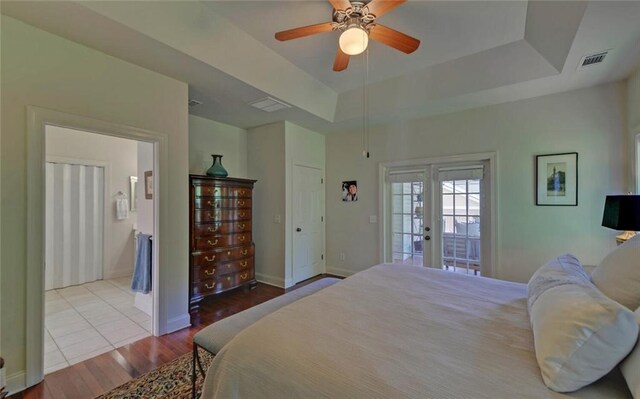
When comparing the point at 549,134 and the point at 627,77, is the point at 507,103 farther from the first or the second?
the point at 627,77

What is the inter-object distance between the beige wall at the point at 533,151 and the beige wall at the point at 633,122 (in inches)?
3.7

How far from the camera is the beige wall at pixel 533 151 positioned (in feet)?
9.37

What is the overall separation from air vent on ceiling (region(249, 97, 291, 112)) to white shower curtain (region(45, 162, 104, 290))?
3.21 metres

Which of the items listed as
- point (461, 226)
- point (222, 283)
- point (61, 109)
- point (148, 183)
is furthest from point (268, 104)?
point (461, 226)

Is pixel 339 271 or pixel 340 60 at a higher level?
pixel 340 60

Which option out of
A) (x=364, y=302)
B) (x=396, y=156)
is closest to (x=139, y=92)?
(x=364, y=302)

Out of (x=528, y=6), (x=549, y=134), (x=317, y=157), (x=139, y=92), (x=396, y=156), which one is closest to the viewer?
(x=528, y=6)

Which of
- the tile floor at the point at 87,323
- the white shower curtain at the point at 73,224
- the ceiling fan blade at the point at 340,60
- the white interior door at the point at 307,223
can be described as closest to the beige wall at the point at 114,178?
the white shower curtain at the point at 73,224

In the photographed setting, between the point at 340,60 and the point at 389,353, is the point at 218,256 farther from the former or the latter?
the point at 389,353

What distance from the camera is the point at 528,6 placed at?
2.22m

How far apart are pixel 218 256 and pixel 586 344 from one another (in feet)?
11.3

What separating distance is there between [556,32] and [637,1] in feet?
2.04

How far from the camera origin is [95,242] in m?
4.47

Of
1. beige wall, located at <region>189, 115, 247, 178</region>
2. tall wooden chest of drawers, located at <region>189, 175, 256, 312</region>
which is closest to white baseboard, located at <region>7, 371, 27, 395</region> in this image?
tall wooden chest of drawers, located at <region>189, 175, 256, 312</region>
